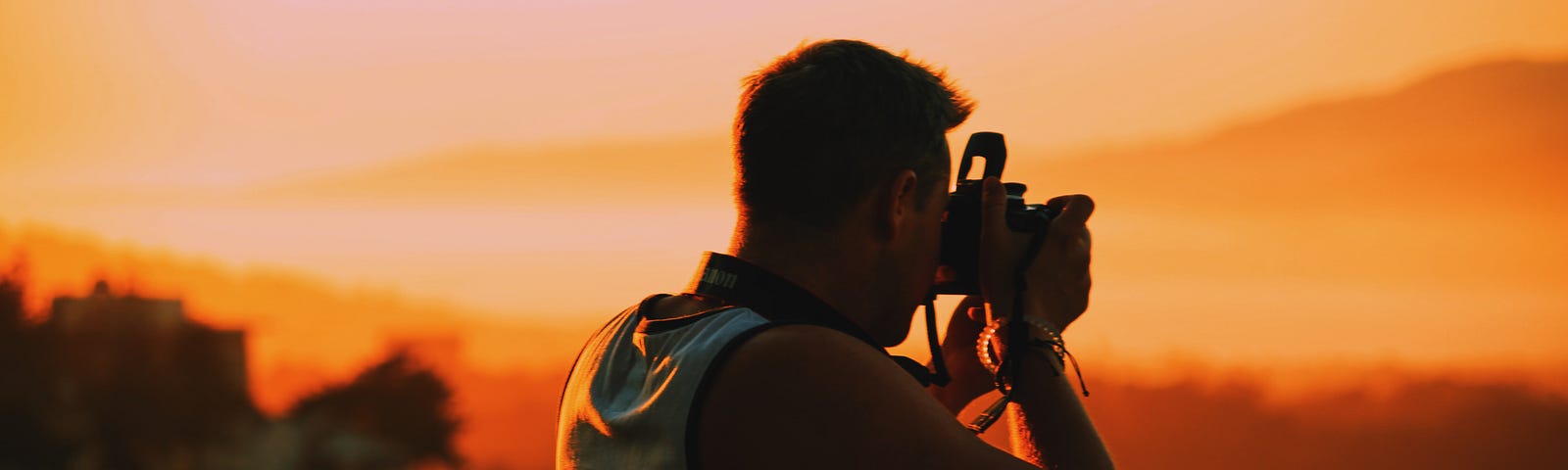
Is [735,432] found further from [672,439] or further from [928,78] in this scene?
[928,78]

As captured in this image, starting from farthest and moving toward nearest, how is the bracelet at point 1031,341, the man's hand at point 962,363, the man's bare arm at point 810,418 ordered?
the man's hand at point 962,363, the bracelet at point 1031,341, the man's bare arm at point 810,418

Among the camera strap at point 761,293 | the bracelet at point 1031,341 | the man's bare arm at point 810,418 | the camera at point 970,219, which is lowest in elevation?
the man's bare arm at point 810,418

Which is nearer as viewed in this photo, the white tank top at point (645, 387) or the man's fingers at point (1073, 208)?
the white tank top at point (645, 387)

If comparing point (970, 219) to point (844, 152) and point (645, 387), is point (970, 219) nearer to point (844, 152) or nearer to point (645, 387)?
point (844, 152)

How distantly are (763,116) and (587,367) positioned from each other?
45cm

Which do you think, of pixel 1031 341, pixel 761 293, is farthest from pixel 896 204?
pixel 1031 341

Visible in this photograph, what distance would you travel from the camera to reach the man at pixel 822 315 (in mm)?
1738

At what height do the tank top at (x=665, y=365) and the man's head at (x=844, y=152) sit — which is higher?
the man's head at (x=844, y=152)

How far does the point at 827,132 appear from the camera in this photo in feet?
6.29

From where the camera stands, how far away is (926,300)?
7.31 ft

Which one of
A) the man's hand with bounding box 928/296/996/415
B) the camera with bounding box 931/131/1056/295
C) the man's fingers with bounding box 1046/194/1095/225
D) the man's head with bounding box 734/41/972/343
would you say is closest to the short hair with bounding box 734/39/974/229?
the man's head with bounding box 734/41/972/343

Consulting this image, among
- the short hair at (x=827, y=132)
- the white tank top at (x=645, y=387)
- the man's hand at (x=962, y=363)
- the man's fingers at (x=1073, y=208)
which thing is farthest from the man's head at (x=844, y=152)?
the man's hand at (x=962, y=363)

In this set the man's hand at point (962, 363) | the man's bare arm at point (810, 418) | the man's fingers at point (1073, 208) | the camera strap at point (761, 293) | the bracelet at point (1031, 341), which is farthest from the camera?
the man's hand at point (962, 363)

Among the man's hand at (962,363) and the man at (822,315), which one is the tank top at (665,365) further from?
the man's hand at (962,363)
